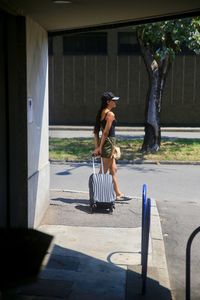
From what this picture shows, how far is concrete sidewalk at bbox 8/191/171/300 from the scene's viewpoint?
4922 mm

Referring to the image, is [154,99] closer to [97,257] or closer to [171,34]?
[171,34]

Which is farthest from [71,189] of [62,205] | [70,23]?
[70,23]

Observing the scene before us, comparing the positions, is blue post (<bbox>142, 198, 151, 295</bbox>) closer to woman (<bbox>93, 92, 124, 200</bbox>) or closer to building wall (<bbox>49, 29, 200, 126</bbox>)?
woman (<bbox>93, 92, 124, 200</bbox>)

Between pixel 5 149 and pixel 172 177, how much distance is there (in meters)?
6.75

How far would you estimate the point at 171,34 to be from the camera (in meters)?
14.0

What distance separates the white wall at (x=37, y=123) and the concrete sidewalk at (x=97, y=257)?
1.34ft

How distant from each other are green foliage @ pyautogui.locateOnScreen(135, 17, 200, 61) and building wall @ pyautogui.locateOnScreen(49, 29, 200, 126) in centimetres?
1172

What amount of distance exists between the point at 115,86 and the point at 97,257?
70.1 feet

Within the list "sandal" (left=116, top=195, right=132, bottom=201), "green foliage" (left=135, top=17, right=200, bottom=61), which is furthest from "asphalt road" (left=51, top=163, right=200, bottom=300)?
"green foliage" (left=135, top=17, right=200, bottom=61)

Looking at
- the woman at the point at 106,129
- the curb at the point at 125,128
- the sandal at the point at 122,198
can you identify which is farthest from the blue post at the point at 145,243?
the curb at the point at 125,128

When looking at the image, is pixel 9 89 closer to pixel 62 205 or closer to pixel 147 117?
pixel 62 205

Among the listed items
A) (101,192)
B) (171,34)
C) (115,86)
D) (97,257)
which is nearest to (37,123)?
(101,192)

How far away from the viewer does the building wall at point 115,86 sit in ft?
86.8

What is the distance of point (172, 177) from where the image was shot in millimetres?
12406
